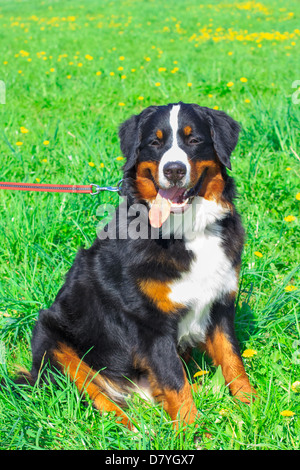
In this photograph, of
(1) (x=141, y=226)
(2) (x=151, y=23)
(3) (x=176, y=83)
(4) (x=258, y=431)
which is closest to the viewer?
(4) (x=258, y=431)

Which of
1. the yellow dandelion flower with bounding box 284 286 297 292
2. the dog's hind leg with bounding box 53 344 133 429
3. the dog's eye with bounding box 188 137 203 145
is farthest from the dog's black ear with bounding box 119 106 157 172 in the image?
the yellow dandelion flower with bounding box 284 286 297 292

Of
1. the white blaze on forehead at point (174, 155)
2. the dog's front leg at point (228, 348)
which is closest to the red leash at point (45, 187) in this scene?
the white blaze on forehead at point (174, 155)

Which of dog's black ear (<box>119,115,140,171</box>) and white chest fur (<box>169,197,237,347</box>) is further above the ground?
dog's black ear (<box>119,115,140,171</box>)

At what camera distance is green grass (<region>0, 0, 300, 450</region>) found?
7.39 feet

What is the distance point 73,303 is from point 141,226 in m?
0.60

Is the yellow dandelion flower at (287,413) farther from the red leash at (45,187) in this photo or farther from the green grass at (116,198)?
the red leash at (45,187)

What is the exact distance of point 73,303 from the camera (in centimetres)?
269

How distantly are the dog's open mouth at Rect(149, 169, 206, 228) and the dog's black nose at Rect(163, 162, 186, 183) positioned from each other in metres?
0.12

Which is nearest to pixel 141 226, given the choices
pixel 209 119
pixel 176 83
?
pixel 209 119

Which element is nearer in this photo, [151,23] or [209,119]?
[209,119]

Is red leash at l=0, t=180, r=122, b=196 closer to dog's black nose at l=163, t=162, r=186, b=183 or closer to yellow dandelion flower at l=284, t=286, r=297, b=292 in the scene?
dog's black nose at l=163, t=162, r=186, b=183

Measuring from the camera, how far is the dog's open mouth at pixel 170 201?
246cm

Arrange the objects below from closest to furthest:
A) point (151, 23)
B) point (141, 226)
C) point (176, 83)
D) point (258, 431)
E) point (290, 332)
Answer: point (258, 431)
point (141, 226)
point (290, 332)
point (176, 83)
point (151, 23)
